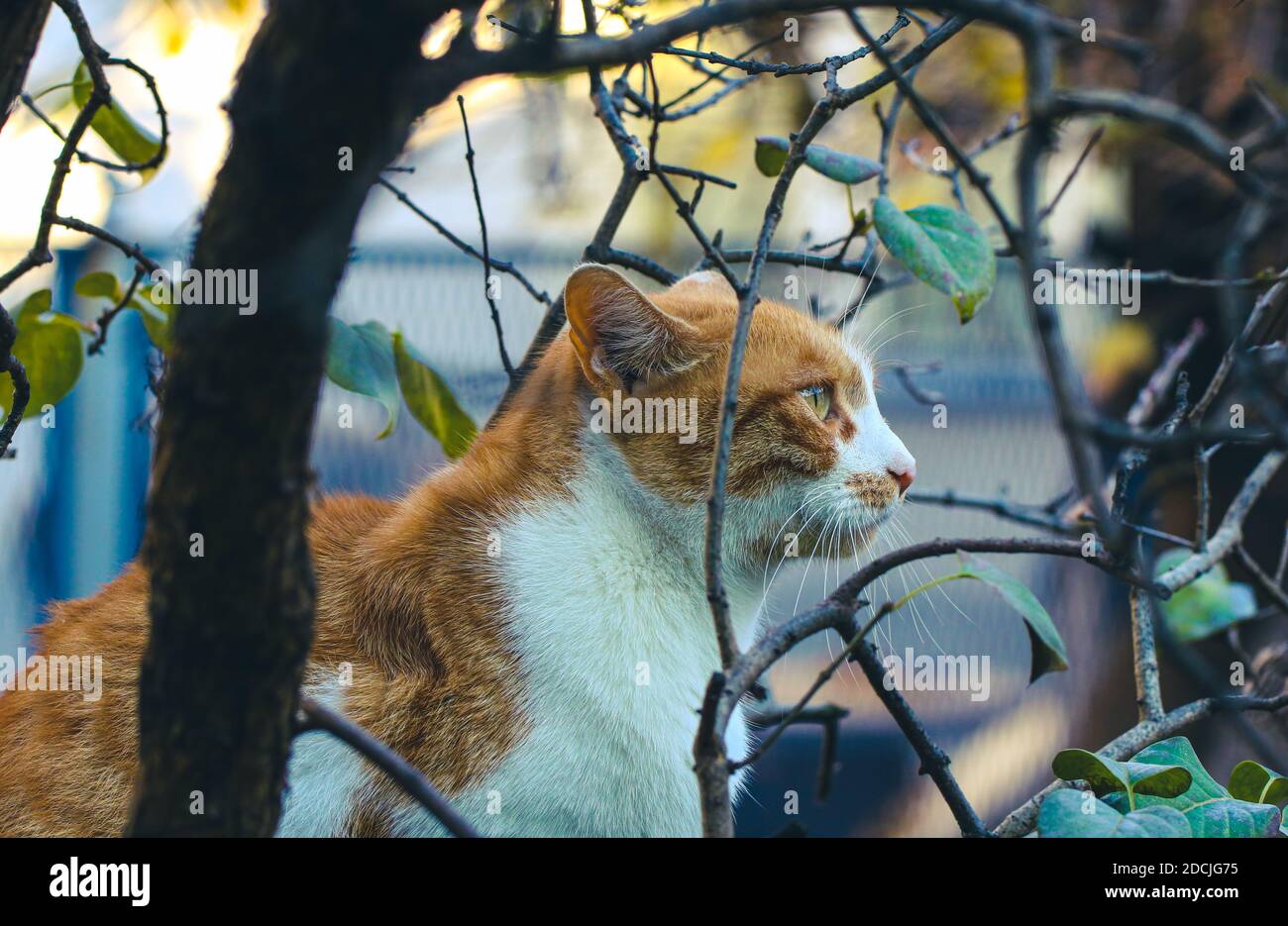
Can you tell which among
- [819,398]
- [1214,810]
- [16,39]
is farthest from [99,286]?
[1214,810]

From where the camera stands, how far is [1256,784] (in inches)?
37.7

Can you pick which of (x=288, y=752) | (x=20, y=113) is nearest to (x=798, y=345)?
(x=288, y=752)

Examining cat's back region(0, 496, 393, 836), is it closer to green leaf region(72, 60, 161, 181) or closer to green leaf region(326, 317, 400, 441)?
green leaf region(326, 317, 400, 441)

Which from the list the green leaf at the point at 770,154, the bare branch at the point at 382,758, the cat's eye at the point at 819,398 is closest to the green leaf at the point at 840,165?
the green leaf at the point at 770,154

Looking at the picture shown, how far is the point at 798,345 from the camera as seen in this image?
130 cm

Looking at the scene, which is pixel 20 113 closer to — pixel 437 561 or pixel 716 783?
pixel 437 561

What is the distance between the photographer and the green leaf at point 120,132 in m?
1.24

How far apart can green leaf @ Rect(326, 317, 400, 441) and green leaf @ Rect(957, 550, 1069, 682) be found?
665 mm

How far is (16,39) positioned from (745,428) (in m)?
0.78

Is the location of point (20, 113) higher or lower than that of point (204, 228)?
higher

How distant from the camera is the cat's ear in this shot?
3.78 ft

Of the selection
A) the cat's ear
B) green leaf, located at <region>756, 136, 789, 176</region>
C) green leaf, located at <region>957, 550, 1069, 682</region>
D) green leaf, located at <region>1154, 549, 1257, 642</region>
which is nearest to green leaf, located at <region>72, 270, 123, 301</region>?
the cat's ear

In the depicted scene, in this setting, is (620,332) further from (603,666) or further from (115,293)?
(115,293)
